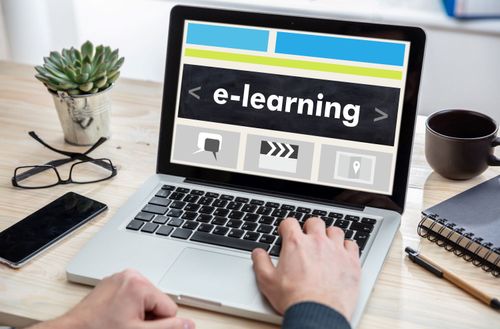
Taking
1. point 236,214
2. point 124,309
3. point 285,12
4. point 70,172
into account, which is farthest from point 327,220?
point 285,12

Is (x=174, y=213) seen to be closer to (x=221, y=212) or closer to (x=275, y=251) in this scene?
(x=221, y=212)

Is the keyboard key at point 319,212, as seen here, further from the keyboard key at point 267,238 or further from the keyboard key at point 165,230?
the keyboard key at point 165,230

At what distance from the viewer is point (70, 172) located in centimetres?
120

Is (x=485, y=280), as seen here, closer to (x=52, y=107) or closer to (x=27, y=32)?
(x=52, y=107)

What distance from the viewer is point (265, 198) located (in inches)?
42.9

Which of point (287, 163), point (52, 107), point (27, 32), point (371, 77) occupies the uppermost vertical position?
point (371, 77)

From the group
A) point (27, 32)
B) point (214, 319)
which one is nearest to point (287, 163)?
point (214, 319)

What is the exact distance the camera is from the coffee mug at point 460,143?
113cm

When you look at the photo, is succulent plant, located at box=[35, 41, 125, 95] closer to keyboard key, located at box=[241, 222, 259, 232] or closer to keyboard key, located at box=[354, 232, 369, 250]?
keyboard key, located at box=[241, 222, 259, 232]

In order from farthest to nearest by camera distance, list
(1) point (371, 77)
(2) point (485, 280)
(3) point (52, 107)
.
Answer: (3) point (52, 107)
(1) point (371, 77)
(2) point (485, 280)

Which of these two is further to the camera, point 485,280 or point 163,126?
point 163,126

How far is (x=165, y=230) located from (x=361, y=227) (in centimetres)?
29

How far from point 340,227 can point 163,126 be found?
356mm

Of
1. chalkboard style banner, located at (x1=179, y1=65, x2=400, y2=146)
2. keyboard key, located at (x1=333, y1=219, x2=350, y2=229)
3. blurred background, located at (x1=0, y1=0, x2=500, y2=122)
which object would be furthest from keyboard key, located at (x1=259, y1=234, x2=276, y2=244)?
blurred background, located at (x1=0, y1=0, x2=500, y2=122)
